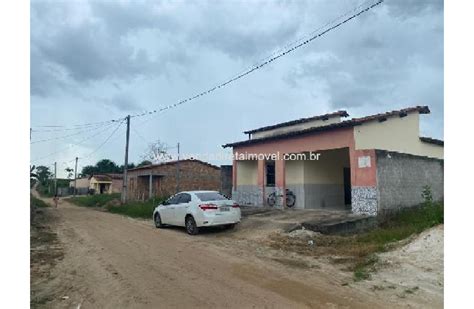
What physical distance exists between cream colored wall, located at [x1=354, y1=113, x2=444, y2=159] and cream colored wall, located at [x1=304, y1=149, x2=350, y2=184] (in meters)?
2.64

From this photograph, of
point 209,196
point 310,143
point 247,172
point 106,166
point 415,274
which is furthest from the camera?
point 106,166

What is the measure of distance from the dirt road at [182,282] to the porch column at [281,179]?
8.11 meters

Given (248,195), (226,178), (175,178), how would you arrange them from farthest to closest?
(175,178)
(226,178)
(248,195)

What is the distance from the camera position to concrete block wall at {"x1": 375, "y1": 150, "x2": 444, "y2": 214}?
14.0 metres

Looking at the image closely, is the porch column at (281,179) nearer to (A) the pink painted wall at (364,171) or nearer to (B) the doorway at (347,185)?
(B) the doorway at (347,185)

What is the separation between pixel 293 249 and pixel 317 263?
68.7 inches

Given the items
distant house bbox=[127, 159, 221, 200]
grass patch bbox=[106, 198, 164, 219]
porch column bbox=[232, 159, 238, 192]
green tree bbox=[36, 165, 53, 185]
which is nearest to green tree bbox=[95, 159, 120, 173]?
green tree bbox=[36, 165, 53, 185]

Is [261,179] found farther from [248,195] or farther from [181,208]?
[181,208]

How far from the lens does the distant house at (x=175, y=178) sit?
3247 centimetres

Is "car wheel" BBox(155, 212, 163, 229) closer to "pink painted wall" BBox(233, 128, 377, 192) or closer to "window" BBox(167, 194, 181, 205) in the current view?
"window" BBox(167, 194, 181, 205)

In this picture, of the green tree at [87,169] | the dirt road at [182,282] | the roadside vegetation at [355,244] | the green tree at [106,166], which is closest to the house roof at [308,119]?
the roadside vegetation at [355,244]

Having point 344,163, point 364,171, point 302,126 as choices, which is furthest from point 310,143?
point 302,126

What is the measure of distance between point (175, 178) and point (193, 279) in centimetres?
2626

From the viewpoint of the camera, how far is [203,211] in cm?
1291
